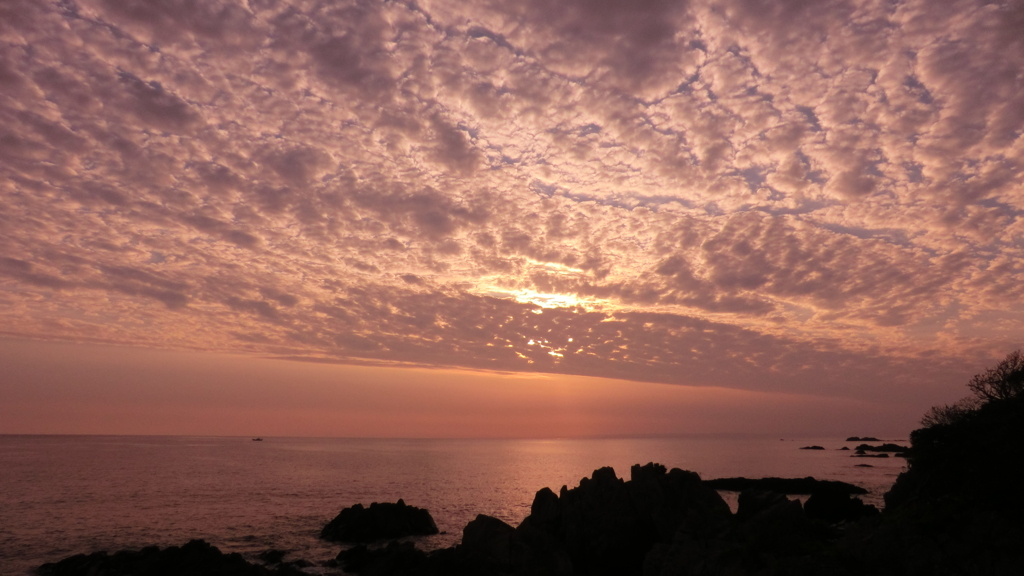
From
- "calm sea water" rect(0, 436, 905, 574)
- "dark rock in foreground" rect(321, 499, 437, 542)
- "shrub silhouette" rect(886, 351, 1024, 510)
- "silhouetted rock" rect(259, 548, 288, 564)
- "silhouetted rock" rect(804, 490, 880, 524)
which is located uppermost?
"shrub silhouette" rect(886, 351, 1024, 510)

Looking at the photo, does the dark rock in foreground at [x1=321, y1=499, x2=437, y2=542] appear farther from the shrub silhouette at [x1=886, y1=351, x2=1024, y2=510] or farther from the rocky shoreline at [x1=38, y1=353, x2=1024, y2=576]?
the shrub silhouette at [x1=886, y1=351, x2=1024, y2=510]

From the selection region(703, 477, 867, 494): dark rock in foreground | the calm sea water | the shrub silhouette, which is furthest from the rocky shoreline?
region(703, 477, 867, 494): dark rock in foreground

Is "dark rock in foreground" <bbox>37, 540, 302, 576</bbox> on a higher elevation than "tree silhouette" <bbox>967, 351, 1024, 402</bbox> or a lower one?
lower

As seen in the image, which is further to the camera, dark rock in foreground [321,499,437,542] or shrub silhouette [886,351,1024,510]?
dark rock in foreground [321,499,437,542]

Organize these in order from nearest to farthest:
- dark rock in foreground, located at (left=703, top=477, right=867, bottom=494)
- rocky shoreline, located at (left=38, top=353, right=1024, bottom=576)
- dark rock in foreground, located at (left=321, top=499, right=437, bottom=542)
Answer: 1. rocky shoreline, located at (left=38, top=353, right=1024, bottom=576)
2. dark rock in foreground, located at (left=321, top=499, right=437, bottom=542)
3. dark rock in foreground, located at (left=703, top=477, right=867, bottom=494)

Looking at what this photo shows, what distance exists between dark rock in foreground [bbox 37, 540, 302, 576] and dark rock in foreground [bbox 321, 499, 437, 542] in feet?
45.3

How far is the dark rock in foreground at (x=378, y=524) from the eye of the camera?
5056cm

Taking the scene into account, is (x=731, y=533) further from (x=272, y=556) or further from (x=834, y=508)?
(x=272, y=556)

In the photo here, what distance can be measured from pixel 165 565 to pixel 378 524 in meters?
18.2

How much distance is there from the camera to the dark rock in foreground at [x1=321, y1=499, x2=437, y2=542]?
50.6 metres

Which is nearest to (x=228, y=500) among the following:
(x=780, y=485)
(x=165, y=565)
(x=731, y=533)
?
(x=165, y=565)

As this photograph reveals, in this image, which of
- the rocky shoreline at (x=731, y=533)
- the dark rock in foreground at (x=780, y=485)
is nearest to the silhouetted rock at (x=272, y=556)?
the rocky shoreline at (x=731, y=533)

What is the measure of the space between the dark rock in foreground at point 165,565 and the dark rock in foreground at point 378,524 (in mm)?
13799

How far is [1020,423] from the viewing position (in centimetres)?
2528
